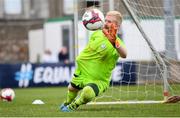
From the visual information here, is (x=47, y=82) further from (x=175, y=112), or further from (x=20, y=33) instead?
(x=20, y=33)

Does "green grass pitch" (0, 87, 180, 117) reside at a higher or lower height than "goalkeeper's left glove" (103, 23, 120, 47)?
lower

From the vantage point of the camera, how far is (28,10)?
5066 centimetres

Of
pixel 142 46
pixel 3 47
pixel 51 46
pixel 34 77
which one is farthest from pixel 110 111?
pixel 3 47

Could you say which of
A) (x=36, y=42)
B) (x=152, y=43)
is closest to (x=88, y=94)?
(x=152, y=43)

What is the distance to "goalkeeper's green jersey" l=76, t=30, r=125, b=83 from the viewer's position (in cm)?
1315

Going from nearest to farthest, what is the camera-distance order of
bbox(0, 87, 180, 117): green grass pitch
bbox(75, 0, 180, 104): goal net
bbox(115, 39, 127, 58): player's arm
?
bbox(0, 87, 180, 117): green grass pitch < bbox(115, 39, 127, 58): player's arm < bbox(75, 0, 180, 104): goal net

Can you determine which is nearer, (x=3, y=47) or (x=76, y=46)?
(x=76, y=46)

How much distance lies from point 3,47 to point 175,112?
35.6 meters

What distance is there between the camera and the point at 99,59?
13.2m

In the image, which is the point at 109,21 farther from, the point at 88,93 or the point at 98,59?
the point at 88,93

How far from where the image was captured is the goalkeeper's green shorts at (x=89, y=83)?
12916mm

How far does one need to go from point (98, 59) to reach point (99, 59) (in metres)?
0.02

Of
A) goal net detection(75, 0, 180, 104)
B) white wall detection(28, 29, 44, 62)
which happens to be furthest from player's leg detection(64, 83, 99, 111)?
white wall detection(28, 29, 44, 62)

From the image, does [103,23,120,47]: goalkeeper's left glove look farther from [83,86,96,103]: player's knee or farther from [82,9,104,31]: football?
[83,86,96,103]: player's knee
